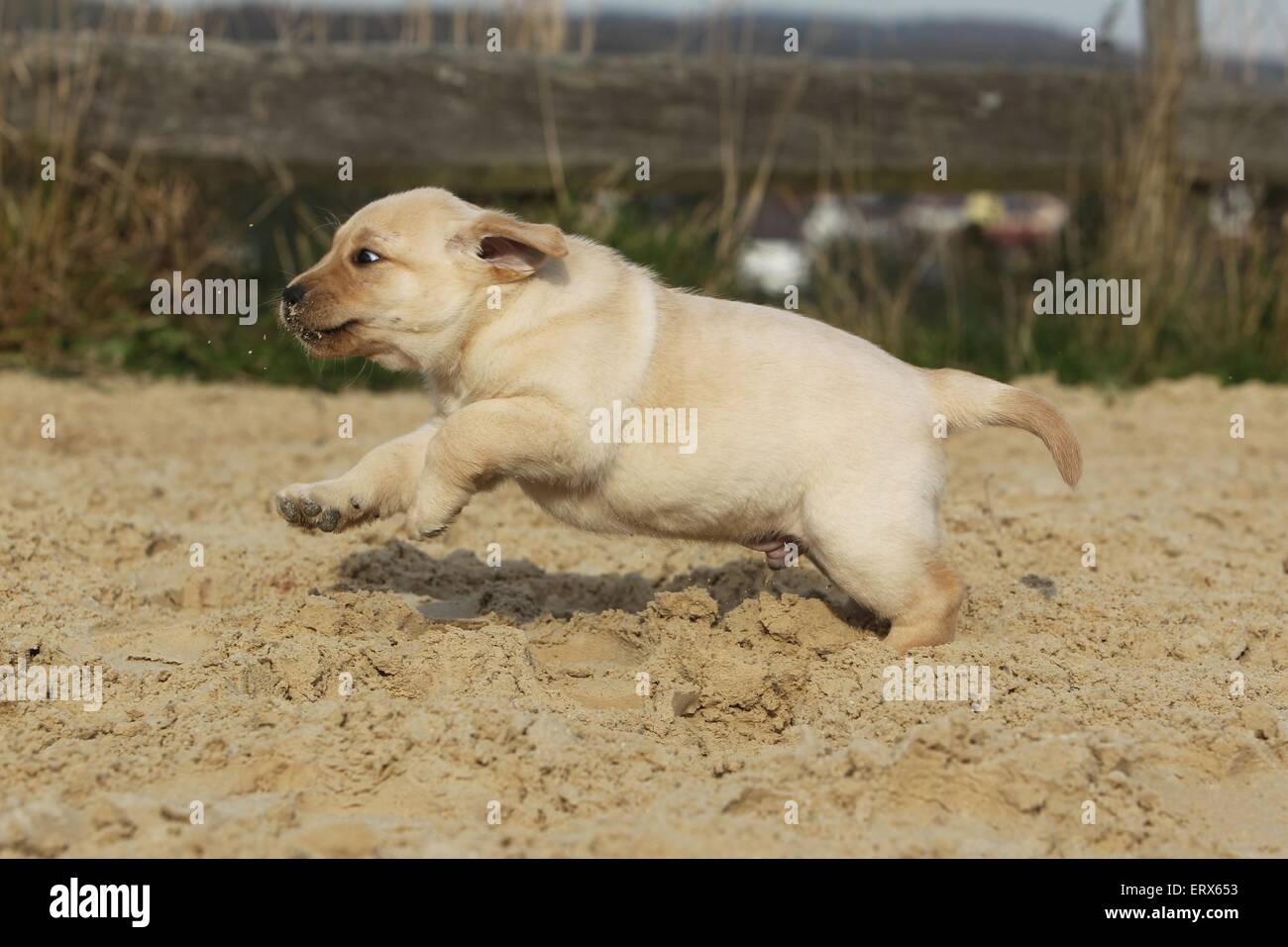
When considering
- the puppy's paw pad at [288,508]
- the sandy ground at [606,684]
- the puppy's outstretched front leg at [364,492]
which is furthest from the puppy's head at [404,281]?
the sandy ground at [606,684]

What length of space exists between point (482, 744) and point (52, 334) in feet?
16.5

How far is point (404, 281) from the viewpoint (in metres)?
3.79

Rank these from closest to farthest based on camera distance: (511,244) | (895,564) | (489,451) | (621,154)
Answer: (489,451)
(895,564)
(511,244)
(621,154)

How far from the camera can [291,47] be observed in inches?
303

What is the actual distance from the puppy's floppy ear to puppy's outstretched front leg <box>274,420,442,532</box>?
1.64 feet

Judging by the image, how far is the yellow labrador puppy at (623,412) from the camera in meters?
3.70

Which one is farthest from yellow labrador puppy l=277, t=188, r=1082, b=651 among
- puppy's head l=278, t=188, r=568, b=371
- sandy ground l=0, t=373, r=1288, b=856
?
sandy ground l=0, t=373, r=1288, b=856

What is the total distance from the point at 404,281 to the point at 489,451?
0.54 meters

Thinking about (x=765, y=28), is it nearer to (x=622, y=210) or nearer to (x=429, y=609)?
(x=622, y=210)

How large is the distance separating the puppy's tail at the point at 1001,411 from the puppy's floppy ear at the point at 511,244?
1096 millimetres

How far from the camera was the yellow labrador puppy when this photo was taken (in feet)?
12.1

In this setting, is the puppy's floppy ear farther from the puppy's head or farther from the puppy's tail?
the puppy's tail

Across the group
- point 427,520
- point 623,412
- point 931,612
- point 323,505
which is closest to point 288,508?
point 323,505

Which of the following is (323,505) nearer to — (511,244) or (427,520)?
(427,520)
